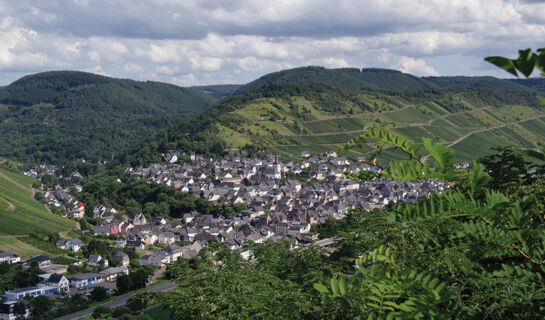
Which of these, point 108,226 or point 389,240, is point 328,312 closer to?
point 389,240

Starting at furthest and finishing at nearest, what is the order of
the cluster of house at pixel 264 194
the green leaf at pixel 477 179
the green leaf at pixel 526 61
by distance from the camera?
the cluster of house at pixel 264 194, the green leaf at pixel 477 179, the green leaf at pixel 526 61

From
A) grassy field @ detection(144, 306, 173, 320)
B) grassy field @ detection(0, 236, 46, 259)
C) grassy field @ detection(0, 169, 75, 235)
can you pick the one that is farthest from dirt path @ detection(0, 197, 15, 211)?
grassy field @ detection(144, 306, 173, 320)

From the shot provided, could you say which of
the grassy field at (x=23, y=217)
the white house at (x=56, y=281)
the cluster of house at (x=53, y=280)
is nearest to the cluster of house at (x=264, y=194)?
the grassy field at (x=23, y=217)

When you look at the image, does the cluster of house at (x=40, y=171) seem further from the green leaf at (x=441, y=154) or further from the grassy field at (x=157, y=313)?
the green leaf at (x=441, y=154)

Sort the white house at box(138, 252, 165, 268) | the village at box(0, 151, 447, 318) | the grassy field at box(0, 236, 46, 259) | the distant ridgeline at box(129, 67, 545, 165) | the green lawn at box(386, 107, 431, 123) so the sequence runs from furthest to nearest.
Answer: the green lawn at box(386, 107, 431, 123), the distant ridgeline at box(129, 67, 545, 165), the white house at box(138, 252, 165, 268), the grassy field at box(0, 236, 46, 259), the village at box(0, 151, 447, 318)

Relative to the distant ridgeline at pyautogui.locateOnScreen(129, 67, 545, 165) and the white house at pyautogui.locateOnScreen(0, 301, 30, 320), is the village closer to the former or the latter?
the white house at pyautogui.locateOnScreen(0, 301, 30, 320)
